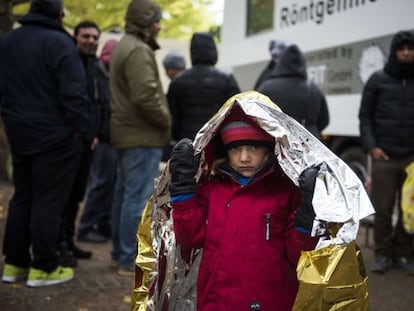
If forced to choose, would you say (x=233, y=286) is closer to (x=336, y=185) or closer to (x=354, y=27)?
(x=336, y=185)

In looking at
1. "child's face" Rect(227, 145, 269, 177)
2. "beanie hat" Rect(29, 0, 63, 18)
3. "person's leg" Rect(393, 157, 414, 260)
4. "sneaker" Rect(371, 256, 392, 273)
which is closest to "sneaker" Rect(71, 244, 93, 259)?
"beanie hat" Rect(29, 0, 63, 18)

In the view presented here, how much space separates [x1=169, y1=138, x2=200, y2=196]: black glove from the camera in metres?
2.26

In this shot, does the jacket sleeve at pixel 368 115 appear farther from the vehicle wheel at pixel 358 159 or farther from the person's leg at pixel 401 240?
the vehicle wheel at pixel 358 159

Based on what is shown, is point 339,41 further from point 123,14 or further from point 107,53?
point 123,14

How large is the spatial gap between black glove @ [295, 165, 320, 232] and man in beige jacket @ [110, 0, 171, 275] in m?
2.46

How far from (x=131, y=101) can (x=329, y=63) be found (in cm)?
376

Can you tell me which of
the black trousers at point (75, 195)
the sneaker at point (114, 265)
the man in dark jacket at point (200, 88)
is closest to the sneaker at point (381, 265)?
the man in dark jacket at point (200, 88)

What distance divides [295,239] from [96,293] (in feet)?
7.92

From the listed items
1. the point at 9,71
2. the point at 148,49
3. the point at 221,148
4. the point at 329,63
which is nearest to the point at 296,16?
the point at 329,63

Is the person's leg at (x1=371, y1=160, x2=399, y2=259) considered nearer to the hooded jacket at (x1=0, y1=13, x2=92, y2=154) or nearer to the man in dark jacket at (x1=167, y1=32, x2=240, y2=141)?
the man in dark jacket at (x1=167, y1=32, x2=240, y2=141)

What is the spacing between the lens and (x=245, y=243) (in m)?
2.30

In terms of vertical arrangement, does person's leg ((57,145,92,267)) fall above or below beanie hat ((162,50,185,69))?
below

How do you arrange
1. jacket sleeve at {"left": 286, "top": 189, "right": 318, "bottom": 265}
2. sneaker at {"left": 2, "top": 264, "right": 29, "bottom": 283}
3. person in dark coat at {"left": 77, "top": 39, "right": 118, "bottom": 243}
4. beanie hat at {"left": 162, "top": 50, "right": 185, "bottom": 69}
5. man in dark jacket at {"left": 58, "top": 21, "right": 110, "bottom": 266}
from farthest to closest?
beanie hat at {"left": 162, "top": 50, "right": 185, "bottom": 69} → person in dark coat at {"left": 77, "top": 39, "right": 118, "bottom": 243} → man in dark jacket at {"left": 58, "top": 21, "right": 110, "bottom": 266} → sneaker at {"left": 2, "top": 264, "right": 29, "bottom": 283} → jacket sleeve at {"left": 286, "top": 189, "right": 318, "bottom": 265}

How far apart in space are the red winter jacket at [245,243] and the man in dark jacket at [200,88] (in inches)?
97.6
